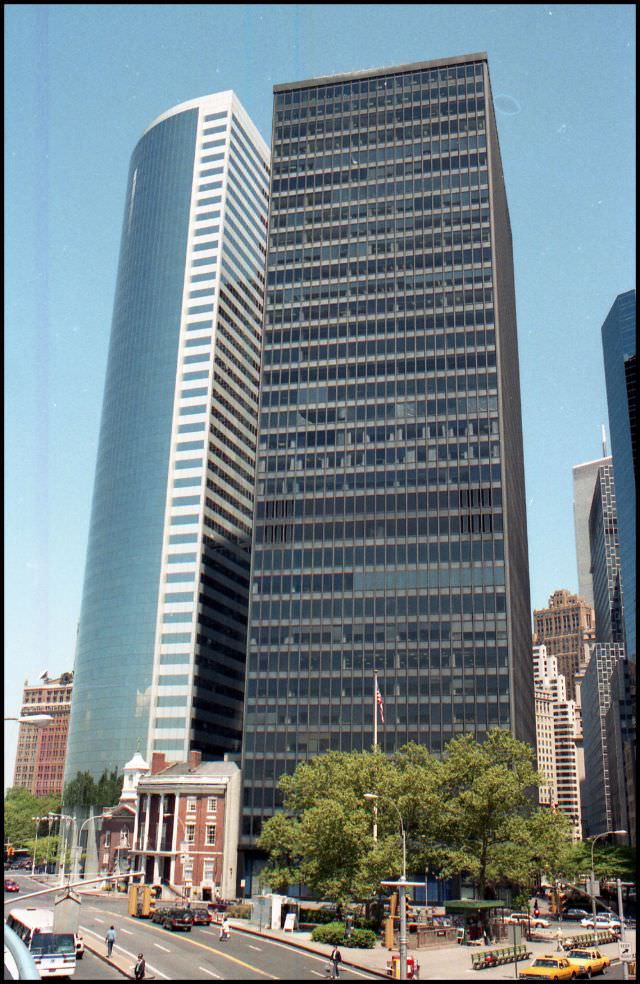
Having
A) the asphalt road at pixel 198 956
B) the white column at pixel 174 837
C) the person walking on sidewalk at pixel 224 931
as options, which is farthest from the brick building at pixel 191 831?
the person walking on sidewalk at pixel 224 931

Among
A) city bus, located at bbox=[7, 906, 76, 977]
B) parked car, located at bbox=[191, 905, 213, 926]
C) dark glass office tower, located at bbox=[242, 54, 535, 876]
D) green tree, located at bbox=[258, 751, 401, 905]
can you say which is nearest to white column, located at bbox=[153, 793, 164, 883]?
dark glass office tower, located at bbox=[242, 54, 535, 876]

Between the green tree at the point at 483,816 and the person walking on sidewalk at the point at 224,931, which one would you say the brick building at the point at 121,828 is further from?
the person walking on sidewalk at the point at 224,931

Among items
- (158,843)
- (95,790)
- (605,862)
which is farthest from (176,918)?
(95,790)

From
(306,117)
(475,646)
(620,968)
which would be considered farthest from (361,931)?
(306,117)

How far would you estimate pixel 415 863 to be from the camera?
3199 inches

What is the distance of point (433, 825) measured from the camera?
80.0 metres

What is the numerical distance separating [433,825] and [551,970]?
28.1 m

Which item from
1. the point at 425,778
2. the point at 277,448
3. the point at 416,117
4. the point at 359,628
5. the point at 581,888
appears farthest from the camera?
the point at 416,117

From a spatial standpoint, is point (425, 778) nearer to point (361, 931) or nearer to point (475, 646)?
point (361, 931)

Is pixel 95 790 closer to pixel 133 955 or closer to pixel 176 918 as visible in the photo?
pixel 176 918

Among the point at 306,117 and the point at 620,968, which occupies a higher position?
the point at 306,117

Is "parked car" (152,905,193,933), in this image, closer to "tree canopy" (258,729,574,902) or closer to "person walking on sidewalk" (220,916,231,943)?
"person walking on sidewalk" (220,916,231,943)

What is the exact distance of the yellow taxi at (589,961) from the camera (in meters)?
56.7

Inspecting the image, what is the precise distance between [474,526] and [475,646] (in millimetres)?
17124
